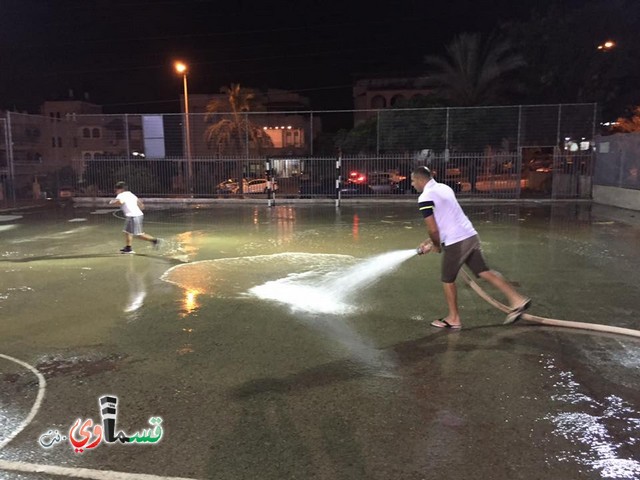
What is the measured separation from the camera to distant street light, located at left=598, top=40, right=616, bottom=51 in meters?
26.6

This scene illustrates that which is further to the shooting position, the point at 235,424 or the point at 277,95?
the point at 277,95

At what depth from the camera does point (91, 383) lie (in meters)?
4.70

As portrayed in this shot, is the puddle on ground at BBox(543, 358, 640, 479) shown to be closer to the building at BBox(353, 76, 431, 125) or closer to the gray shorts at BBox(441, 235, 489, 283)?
the gray shorts at BBox(441, 235, 489, 283)

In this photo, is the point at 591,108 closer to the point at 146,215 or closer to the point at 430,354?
the point at 146,215

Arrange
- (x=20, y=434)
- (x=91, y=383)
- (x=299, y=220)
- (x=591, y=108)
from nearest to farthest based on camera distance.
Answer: (x=20, y=434) → (x=91, y=383) → (x=299, y=220) → (x=591, y=108)

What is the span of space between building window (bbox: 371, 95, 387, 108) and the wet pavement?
5296cm

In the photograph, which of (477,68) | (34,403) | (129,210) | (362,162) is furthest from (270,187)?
(34,403)

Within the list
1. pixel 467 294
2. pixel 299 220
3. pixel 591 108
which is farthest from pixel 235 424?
pixel 591 108

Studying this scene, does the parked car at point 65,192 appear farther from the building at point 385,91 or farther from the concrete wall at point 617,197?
the building at point 385,91

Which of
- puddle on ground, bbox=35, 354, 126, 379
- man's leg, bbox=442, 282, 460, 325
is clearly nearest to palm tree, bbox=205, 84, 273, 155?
man's leg, bbox=442, 282, 460, 325

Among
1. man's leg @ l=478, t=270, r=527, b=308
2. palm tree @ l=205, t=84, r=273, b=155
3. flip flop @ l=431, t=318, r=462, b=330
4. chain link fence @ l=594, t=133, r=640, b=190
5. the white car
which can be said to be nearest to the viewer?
man's leg @ l=478, t=270, r=527, b=308

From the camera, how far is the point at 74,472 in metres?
3.38

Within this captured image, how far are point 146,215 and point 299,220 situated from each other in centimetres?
589

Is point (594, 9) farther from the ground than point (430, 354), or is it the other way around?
point (594, 9)
